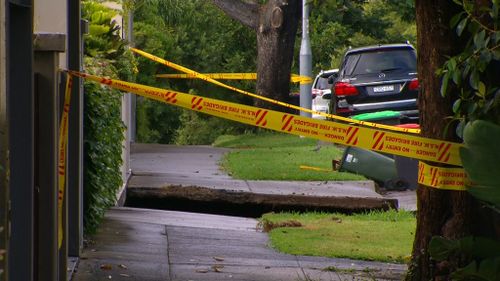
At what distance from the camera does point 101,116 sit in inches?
434

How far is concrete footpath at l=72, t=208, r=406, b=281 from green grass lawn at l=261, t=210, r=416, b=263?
0.21m

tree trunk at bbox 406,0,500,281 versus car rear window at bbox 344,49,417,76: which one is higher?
tree trunk at bbox 406,0,500,281

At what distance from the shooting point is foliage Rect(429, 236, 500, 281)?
18.4 feet

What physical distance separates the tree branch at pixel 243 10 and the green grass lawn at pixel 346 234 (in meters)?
14.0

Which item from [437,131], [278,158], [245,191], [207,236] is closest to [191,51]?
[278,158]

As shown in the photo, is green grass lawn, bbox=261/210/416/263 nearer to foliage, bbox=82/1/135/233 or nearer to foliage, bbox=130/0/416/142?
foliage, bbox=82/1/135/233

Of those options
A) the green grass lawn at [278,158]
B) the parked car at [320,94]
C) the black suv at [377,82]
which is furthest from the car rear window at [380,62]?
the parked car at [320,94]

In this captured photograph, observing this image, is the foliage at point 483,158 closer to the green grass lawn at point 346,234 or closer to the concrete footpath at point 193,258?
the concrete footpath at point 193,258

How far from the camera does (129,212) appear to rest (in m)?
13.0

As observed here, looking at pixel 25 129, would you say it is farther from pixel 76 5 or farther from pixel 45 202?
pixel 76 5

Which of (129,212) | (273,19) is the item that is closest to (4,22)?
(129,212)

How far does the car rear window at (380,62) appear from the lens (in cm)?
2267

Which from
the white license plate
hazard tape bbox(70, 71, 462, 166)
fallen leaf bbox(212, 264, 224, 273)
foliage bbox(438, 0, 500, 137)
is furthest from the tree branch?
foliage bbox(438, 0, 500, 137)

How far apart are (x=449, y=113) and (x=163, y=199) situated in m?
7.79
